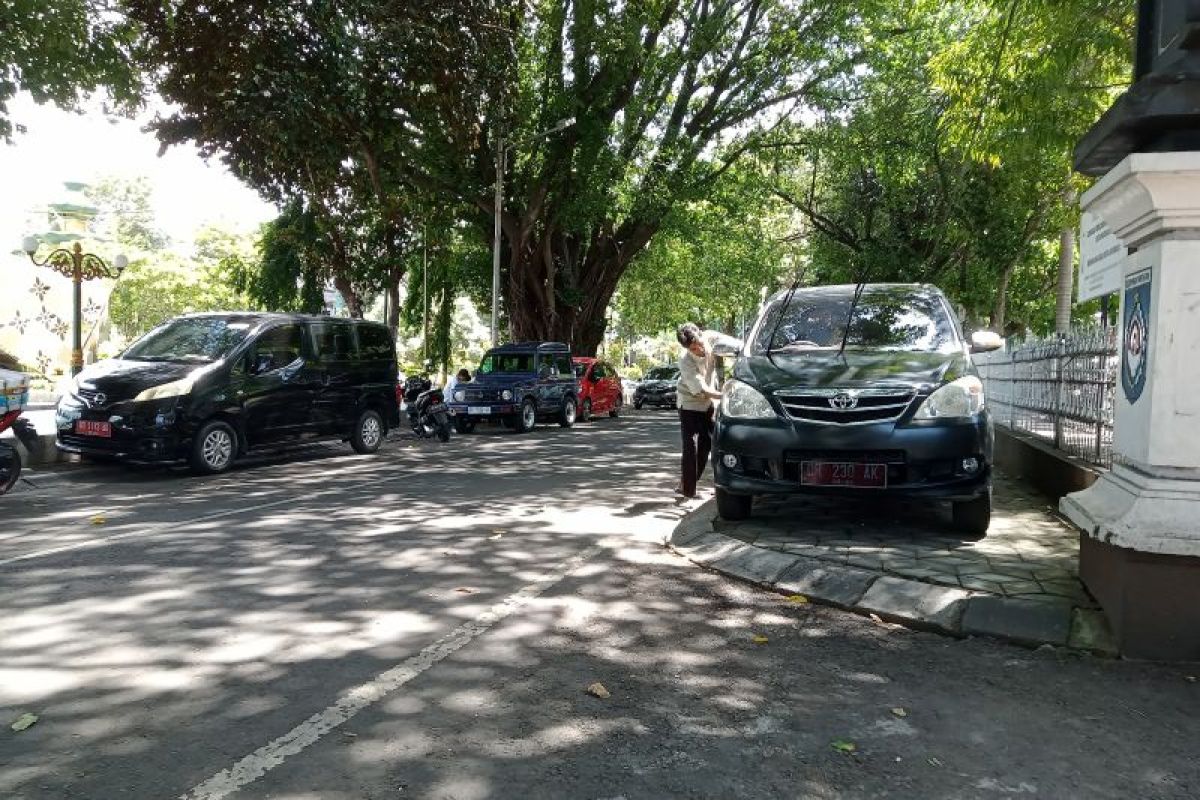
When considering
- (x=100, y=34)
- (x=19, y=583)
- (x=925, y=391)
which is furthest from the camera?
(x=100, y=34)

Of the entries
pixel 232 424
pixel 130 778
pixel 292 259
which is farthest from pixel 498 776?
pixel 292 259

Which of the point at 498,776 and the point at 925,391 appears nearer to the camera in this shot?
the point at 498,776

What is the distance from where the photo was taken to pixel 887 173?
23625 mm

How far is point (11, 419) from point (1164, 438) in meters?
9.30

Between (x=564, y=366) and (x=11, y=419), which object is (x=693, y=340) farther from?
(x=564, y=366)

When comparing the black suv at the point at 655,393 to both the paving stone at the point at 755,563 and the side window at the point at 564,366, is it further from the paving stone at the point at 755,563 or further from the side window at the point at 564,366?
the paving stone at the point at 755,563

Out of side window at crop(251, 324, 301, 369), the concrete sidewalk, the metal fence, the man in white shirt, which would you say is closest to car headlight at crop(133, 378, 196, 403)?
side window at crop(251, 324, 301, 369)

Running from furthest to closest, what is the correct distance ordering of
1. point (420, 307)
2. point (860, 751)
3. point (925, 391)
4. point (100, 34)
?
1. point (420, 307)
2. point (100, 34)
3. point (925, 391)
4. point (860, 751)

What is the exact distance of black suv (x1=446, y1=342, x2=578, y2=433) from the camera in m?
17.6

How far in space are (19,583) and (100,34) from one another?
12.3 meters

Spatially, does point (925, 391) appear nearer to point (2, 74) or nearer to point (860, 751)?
point (860, 751)

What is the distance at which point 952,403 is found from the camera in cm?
588

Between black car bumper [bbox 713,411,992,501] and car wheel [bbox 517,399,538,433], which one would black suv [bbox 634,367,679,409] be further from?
black car bumper [bbox 713,411,992,501]

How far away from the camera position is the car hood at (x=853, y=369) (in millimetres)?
5984
